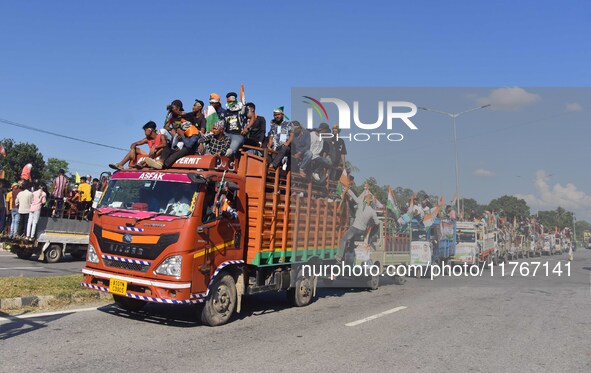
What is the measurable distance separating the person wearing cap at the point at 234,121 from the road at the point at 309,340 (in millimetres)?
3019

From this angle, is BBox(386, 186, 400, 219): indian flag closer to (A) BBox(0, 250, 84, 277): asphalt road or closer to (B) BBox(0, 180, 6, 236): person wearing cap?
(A) BBox(0, 250, 84, 277): asphalt road

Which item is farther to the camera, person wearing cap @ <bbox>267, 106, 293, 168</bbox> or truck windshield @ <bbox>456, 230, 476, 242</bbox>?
truck windshield @ <bbox>456, 230, 476, 242</bbox>

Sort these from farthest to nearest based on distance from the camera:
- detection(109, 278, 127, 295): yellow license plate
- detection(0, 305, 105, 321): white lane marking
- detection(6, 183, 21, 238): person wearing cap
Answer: detection(6, 183, 21, 238): person wearing cap < detection(0, 305, 105, 321): white lane marking < detection(109, 278, 127, 295): yellow license plate

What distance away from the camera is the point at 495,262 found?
2686 centimetres

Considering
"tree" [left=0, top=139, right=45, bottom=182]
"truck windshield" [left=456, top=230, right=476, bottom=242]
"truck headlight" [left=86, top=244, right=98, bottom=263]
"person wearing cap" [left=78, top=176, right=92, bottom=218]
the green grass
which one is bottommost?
the green grass

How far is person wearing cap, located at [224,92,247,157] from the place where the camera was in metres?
8.38

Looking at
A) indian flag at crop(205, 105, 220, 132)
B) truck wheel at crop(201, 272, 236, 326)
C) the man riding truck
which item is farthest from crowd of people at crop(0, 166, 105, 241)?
truck wheel at crop(201, 272, 236, 326)

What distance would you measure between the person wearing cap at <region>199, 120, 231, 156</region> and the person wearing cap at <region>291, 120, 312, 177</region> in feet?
4.92

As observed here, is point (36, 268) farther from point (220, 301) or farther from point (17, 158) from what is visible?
point (17, 158)

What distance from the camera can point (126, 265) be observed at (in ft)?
22.5

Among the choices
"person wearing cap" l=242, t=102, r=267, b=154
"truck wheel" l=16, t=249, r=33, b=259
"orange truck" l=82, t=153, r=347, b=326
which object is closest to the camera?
"orange truck" l=82, t=153, r=347, b=326

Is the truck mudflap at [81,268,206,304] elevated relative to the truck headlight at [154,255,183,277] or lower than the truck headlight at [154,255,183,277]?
lower

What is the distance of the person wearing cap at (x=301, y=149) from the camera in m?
9.50

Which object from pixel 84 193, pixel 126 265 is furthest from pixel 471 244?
pixel 126 265
